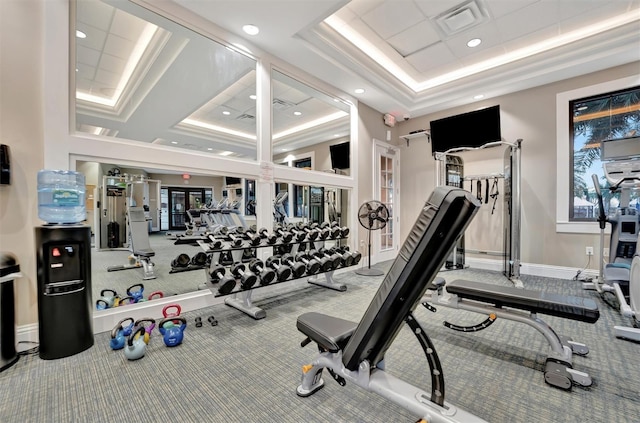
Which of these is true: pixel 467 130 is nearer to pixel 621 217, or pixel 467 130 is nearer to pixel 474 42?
pixel 474 42

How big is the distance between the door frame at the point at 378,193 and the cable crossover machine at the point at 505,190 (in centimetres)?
95

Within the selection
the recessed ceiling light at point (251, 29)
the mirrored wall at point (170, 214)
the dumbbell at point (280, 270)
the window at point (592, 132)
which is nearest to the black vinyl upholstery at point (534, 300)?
the dumbbell at point (280, 270)

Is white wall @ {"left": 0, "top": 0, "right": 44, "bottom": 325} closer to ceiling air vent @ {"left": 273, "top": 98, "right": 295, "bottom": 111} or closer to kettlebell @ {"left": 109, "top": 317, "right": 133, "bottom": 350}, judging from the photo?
kettlebell @ {"left": 109, "top": 317, "right": 133, "bottom": 350}

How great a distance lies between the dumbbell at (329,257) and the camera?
3494mm

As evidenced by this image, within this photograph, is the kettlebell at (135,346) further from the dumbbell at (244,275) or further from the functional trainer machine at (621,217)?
the functional trainer machine at (621,217)

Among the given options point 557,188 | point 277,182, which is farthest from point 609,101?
point 277,182

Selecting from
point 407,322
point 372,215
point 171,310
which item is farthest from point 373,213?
point 407,322

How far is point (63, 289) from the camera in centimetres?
197

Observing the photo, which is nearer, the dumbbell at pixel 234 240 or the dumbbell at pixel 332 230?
the dumbbell at pixel 234 240

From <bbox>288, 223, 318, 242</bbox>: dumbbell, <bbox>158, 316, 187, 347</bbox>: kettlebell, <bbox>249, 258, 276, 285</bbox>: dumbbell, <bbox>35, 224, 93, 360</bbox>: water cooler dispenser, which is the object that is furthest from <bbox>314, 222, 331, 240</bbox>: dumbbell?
<bbox>35, 224, 93, 360</bbox>: water cooler dispenser

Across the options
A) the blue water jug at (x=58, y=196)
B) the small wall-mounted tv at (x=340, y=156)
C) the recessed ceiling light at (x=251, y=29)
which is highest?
the recessed ceiling light at (x=251, y=29)

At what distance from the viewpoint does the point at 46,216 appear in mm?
2080

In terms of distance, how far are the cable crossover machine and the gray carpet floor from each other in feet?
5.18

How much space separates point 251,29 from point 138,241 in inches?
147
